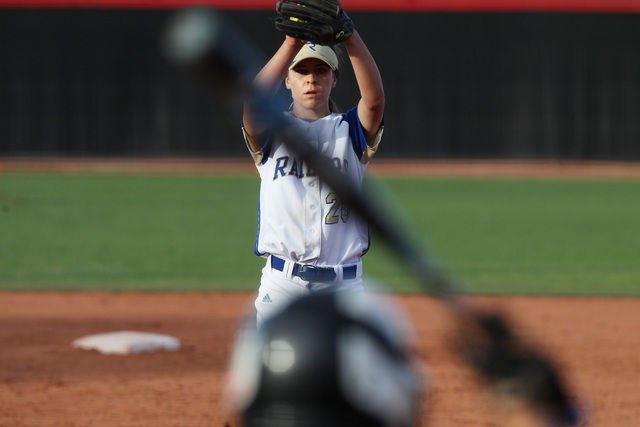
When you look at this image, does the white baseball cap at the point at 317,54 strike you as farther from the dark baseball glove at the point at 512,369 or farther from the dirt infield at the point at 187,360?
the dark baseball glove at the point at 512,369

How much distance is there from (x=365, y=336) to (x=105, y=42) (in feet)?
80.2

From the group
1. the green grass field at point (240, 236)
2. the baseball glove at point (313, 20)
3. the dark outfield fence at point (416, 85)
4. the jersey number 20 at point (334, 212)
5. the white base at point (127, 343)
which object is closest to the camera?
the baseball glove at point (313, 20)

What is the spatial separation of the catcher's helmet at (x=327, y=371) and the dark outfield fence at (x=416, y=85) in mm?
22612

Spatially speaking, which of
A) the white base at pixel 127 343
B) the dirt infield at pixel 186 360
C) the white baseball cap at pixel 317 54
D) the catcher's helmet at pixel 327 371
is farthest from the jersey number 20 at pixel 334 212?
the white base at pixel 127 343

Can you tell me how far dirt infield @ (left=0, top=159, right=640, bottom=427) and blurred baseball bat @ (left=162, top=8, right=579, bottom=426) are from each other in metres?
1.67

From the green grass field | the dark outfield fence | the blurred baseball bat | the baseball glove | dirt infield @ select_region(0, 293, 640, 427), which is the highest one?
the dark outfield fence

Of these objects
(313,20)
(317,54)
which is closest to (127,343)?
(317,54)

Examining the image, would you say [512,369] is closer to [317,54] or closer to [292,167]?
Answer: [292,167]

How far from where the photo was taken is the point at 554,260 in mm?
10523

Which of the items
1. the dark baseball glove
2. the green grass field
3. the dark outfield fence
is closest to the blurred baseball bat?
the dark baseball glove

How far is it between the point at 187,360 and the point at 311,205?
2.71m

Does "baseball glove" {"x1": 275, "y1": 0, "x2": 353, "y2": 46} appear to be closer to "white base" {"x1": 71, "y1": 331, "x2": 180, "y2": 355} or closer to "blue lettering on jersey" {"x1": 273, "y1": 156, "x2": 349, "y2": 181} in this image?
"blue lettering on jersey" {"x1": 273, "y1": 156, "x2": 349, "y2": 181}

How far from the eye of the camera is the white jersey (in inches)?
139

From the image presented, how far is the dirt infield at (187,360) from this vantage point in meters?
4.72
